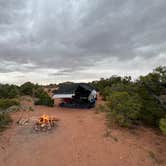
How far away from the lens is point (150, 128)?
1097cm

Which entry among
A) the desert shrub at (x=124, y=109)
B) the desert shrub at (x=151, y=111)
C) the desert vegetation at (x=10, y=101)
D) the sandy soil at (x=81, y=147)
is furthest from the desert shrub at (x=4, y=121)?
the desert shrub at (x=151, y=111)

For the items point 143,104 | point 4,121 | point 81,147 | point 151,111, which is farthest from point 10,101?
point 151,111

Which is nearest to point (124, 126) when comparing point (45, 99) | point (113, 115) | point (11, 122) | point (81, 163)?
point (113, 115)

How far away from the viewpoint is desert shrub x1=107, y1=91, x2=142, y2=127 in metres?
10.2

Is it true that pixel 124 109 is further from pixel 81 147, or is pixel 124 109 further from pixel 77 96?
pixel 77 96

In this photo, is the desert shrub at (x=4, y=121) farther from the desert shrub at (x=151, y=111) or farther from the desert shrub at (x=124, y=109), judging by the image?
the desert shrub at (x=151, y=111)

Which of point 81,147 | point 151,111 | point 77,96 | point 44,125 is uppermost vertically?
point 77,96

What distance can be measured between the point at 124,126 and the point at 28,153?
4932 millimetres

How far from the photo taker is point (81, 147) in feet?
25.6

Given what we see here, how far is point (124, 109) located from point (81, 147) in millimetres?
3522

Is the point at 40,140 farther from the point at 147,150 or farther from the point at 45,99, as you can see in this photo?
the point at 45,99

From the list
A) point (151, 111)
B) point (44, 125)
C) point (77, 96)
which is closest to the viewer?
point (44, 125)

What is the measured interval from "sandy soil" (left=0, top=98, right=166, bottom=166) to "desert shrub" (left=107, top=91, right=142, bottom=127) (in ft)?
1.99

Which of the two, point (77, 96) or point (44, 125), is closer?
point (44, 125)
